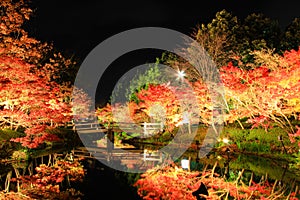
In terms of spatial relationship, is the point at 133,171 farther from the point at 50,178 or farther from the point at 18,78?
the point at 18,78

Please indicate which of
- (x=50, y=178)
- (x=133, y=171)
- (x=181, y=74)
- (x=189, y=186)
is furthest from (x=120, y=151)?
(x=189, y=186)

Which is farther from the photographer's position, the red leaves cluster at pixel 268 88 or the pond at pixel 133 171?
the red leaves cluster at pixel 268 88

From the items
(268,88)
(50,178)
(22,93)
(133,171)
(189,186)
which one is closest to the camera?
(189,186)

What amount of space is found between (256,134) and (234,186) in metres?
6.49

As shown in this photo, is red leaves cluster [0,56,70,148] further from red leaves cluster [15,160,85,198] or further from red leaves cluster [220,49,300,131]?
red leaves cluster [220,49,300,131]

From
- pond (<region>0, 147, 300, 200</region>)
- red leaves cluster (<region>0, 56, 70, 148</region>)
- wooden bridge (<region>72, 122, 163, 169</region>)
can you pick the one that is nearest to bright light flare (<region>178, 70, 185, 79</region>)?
wooden bridge (<region>72, 122, 163, 169</region>)

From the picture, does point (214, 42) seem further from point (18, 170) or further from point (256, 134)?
point (18, 170)

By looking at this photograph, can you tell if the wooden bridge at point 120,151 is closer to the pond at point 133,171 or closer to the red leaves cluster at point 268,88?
the pond at point 133,171

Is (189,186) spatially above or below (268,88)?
below

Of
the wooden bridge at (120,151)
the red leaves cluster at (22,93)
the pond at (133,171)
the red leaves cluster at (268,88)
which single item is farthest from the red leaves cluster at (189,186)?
the red leaves cluster at (22,93)

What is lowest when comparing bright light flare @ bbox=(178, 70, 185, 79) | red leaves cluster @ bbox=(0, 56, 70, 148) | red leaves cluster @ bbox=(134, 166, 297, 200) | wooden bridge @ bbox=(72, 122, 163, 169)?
red leaves cluster @ bbox=(134, 166, 297, 200)

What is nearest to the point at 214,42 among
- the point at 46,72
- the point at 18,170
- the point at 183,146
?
the point at 183,146

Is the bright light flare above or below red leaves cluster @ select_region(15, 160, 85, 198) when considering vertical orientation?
above

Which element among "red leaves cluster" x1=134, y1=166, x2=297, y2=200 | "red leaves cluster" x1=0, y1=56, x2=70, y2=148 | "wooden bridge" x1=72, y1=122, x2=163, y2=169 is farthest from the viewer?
"wooden bridge" x1=72, y1=122, x2=163, y2=169
